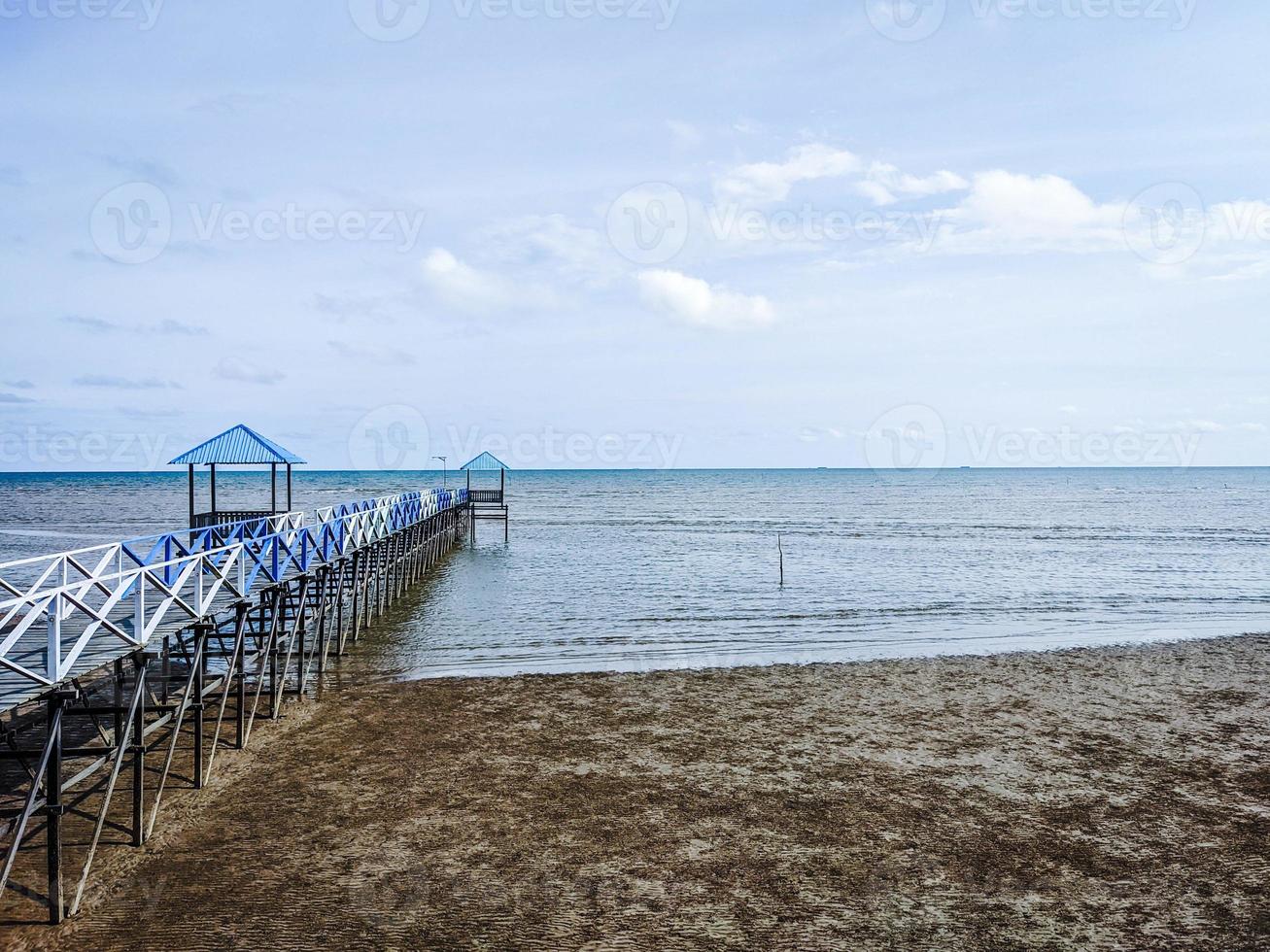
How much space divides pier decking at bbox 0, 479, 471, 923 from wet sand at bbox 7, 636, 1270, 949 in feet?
2.04

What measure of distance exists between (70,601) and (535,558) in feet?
92.7

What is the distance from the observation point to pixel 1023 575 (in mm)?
29953

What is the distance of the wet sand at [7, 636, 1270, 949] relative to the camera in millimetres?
6848

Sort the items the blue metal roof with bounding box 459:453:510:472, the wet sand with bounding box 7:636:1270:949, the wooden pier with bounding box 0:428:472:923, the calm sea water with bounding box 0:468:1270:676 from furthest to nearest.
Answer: the blue metal roof with bounding box 459:453:510:472 → the calm sea water with bounding box 0:468:1270:676 → the wooden pier with bounding box 0:428:472:923 → the wet sand with bounding box 7:636:1270:949

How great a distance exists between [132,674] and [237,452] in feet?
42.7

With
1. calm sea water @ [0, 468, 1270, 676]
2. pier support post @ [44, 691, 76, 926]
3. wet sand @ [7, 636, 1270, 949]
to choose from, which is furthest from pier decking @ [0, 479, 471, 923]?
calm sea water @ [0, 468, 1270, 676]

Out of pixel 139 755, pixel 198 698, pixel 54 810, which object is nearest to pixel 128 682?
pixel 198 698

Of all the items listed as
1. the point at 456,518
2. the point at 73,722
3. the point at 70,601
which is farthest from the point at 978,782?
the point at 456,518

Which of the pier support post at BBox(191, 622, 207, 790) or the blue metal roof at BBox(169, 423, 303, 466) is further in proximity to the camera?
the blue metal roof at BBox(169, 423, 303, 466)

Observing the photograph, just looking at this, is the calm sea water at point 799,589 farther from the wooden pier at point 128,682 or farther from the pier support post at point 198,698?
the pier support post at point 198,698

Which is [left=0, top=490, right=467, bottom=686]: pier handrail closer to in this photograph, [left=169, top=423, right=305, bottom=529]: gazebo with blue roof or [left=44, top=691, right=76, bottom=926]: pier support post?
[left=44, top=691, right=76, bottom=926]: pier support post

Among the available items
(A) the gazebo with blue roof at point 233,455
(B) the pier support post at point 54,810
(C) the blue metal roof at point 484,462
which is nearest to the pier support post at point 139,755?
(B) the pier support post at point 54,810

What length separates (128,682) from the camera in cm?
1153

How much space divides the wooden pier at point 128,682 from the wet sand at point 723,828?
0.54 metres
